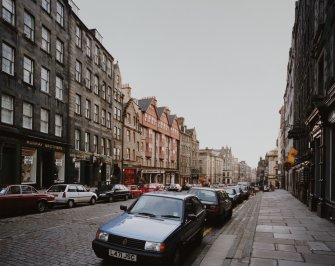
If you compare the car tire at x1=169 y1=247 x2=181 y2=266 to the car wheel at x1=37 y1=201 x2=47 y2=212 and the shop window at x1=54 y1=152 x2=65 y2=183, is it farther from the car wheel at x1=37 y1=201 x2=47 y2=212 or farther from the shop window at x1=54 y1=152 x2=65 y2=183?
the shop window at x1=54 y1=152 x2=65 y2=183

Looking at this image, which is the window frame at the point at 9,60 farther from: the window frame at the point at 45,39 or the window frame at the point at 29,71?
the window frame at the point at 45,39

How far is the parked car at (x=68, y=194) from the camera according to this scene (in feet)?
71.4

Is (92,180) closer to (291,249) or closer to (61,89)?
(61,89)

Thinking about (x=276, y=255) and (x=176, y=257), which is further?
(x=276, y=255)

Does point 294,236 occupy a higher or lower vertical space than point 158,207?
lower

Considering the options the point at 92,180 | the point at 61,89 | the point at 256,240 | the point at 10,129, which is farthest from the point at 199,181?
the point at 256,240

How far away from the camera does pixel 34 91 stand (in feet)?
85.7

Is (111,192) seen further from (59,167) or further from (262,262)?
(262,262)

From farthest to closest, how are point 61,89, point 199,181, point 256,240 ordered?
point 199,181
point 61,89
point 256,240

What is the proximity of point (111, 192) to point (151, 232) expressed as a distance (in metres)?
21.6

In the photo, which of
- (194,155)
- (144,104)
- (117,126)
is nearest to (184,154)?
(194,155)

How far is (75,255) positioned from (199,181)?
101m

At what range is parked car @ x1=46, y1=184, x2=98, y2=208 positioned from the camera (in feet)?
71.4

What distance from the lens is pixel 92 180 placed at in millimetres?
36344
